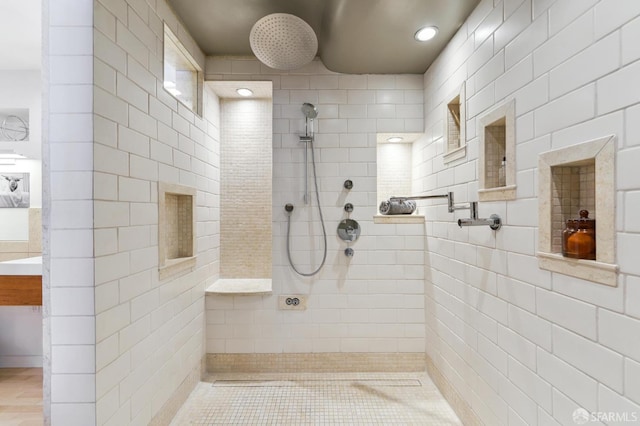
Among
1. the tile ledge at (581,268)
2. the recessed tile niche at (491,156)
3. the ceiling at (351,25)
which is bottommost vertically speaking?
the tile ledge at (581,268)

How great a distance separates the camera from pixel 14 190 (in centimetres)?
235

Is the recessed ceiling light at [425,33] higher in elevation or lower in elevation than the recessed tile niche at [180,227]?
higher

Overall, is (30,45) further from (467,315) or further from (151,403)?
(467,315)

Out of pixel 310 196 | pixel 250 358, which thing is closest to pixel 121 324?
pixel 250 358

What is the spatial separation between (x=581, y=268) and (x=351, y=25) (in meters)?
1.67

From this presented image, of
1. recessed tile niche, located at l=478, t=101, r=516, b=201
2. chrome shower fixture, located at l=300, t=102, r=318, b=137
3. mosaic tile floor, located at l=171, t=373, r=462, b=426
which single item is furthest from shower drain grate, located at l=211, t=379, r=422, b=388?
chrome shower fixture, located at l=300, t=102, r=318, b=137

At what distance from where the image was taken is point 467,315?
1.71m

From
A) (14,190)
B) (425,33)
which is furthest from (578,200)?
(14,190)

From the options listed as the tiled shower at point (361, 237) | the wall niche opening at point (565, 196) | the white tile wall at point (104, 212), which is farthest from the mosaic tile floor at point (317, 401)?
the wall niche opening at point (565, 196)

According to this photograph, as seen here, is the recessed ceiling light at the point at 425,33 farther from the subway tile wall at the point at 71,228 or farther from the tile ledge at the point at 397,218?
the subway tile wall at the point at 71,228

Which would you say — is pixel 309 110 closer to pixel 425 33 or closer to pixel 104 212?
pixel 425 33

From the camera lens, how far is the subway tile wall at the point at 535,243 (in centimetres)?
84

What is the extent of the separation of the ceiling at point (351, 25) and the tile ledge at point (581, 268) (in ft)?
4.43

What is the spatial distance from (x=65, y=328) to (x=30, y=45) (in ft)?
6.70
